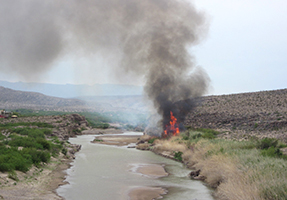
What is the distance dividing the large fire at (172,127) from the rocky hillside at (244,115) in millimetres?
7339

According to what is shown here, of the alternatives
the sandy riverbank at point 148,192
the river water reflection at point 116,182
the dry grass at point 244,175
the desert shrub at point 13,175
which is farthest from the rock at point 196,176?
the desert shrub at point 13,175

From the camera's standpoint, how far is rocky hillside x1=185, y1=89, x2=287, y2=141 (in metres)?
38.0

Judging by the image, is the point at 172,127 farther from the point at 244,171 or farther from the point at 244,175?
the point at 244,175

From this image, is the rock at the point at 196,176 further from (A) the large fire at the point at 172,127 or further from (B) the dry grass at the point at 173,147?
(A) the large fire at the point at 172,127

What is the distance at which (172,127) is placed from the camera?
156 ft

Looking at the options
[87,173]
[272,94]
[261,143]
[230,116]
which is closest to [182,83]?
[230,116]

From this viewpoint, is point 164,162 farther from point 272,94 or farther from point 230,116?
point 272,94

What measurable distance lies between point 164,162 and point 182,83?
25.9 m

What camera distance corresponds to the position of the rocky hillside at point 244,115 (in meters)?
38.0

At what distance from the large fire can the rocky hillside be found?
24.1ft

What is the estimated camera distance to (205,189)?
17.3 meters

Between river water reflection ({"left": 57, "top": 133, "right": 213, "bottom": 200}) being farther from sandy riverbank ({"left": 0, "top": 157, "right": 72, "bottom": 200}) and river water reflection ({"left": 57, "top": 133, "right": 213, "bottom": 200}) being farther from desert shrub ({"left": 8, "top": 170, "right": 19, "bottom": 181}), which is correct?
desert shrub ({"left": 8, "top": 170, "right": 19, "bottom": 181})

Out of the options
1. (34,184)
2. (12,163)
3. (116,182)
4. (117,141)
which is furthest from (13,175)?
(117,141)

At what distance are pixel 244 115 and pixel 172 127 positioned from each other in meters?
13.4
